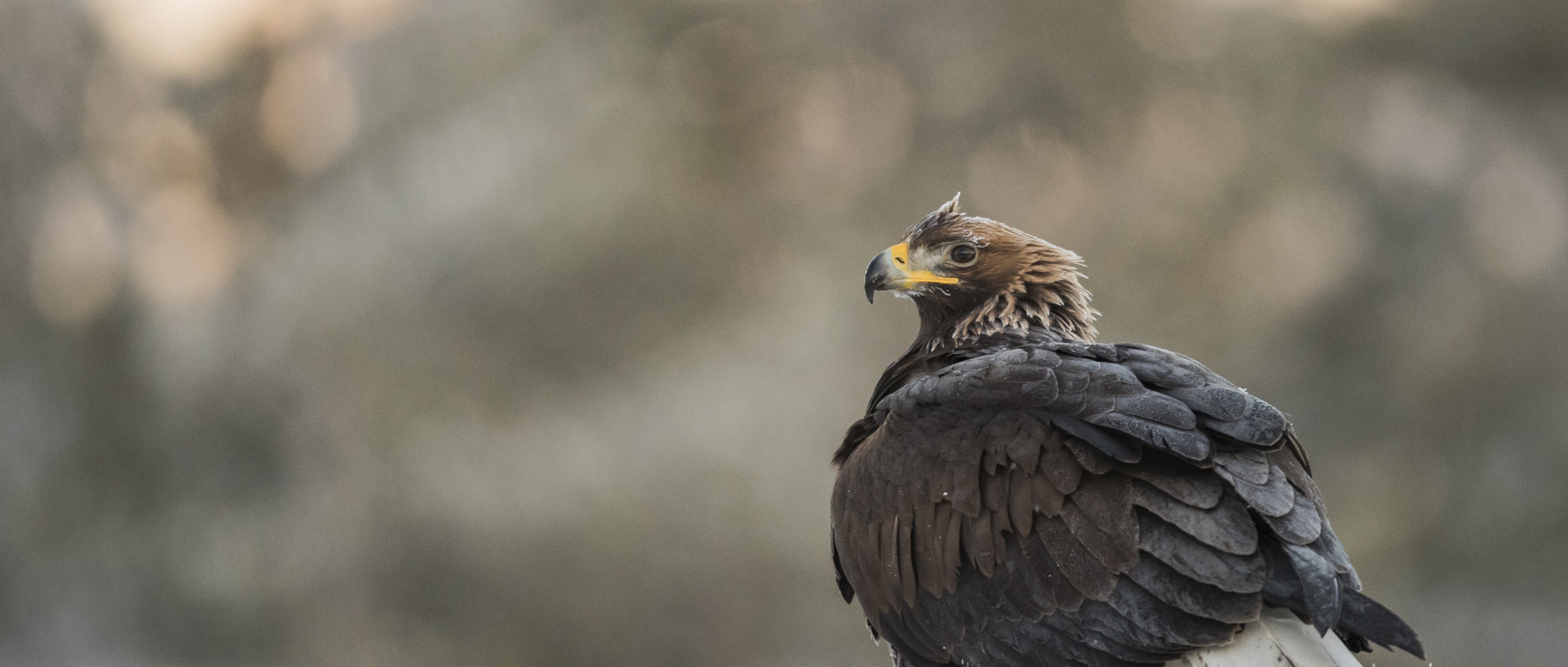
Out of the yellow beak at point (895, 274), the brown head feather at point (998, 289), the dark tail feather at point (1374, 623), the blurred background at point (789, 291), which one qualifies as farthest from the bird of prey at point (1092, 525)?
the blurred background at point (789, 291)

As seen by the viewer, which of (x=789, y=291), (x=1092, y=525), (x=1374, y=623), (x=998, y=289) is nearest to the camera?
(x=1374, y=623)

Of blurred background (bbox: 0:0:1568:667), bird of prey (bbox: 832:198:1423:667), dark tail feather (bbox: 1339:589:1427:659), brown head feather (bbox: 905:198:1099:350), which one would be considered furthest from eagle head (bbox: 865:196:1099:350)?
blurred background (bbox: 0:0:1568:667)

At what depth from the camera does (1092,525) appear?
225 centimetres

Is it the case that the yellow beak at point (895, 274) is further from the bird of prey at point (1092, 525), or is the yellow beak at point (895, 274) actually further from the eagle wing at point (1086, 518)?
the eagle wing at point (1086, 518)

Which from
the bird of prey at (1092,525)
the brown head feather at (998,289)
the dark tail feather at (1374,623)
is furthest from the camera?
the brown head feather at (998,289)

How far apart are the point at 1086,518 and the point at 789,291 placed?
4110 millimetres

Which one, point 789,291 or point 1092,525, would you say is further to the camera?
point 789,291

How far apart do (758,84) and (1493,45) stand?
4149 millimetres

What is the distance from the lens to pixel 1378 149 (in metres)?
6.29

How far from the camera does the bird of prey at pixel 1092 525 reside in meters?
2.12

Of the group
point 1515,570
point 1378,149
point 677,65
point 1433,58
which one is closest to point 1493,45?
point 1433,58

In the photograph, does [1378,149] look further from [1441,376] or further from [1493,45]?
[1441,376]

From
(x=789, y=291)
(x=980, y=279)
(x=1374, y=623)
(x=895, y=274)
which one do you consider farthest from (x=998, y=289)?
(x=789, y=291)

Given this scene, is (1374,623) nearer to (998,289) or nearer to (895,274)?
(998,289)
